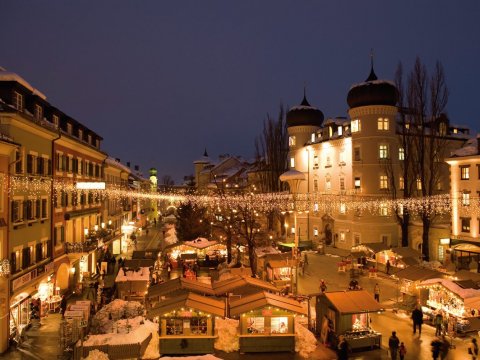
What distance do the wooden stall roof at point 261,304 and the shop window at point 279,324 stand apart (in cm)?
58

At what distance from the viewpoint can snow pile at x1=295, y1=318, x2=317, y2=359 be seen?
17761mm

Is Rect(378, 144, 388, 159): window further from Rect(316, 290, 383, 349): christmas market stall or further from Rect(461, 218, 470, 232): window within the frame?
Rect(316, 290, 383, 349): christmas market stall

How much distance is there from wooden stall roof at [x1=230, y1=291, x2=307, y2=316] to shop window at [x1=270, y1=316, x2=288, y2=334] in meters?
0.58

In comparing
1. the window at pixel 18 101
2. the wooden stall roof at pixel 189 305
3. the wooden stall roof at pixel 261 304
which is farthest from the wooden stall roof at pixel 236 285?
the window at pixel 18 101

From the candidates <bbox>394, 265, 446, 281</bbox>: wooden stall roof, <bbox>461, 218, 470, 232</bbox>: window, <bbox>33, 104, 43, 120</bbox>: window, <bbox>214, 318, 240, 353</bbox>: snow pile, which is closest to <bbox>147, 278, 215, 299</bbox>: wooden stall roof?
<bbox>214, 318, 240, 353</bbox>: snow pile

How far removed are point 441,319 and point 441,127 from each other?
29.0 meters

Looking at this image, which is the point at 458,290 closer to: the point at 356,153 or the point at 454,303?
the point at 454,303

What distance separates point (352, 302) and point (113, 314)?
11663 millimetres

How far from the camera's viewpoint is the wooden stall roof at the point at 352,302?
1805cm

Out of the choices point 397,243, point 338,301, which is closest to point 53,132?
point 338,301

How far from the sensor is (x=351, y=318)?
1817cm

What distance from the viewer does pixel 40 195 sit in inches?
923

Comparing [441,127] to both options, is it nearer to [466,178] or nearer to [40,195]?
[466,178]

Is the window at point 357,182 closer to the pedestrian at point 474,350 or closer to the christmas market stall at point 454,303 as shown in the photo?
the christmas market stall at point 454,303
